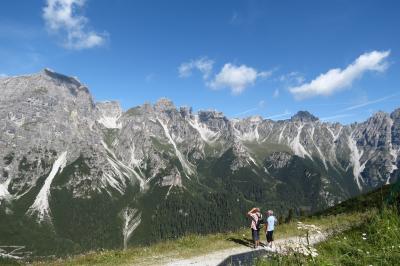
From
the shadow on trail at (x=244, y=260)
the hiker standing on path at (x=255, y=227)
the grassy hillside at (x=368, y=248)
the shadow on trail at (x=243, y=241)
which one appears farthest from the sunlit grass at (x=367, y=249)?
the shadow on trail at (x=243, y=241)

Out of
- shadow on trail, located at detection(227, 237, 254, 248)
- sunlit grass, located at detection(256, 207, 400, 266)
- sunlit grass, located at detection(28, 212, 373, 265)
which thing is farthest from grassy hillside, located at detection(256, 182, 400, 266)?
shadow on trail, located at detection(227, 237, 254, 248)

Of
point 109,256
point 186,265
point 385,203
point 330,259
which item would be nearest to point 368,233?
point 385,203

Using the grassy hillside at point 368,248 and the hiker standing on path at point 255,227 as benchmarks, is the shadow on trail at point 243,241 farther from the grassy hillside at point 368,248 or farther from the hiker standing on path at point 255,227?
the grassy hillside at point 368,248

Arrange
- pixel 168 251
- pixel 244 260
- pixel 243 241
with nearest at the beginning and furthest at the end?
pixel 244 260 < pixel 168 251 < pixel 243 241

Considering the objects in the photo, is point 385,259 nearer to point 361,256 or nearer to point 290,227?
point 361,256

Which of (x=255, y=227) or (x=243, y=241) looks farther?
(x=243, y=241)

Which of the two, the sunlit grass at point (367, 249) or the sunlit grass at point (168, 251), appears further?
the sunlit grass at point (168, 251)

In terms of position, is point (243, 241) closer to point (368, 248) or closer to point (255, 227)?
point (255, 227)

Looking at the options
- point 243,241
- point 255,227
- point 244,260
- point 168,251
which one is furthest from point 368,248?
point 243,241

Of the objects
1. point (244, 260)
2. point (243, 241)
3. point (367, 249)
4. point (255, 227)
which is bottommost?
point (243, 241)

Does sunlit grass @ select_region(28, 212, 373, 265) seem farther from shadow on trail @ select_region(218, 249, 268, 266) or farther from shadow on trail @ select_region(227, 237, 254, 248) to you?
shadow on trail @ select_region(218, 249, 268, 266)

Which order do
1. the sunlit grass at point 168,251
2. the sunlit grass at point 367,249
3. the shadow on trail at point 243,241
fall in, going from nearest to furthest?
the sunlit grass at point 367,249, the sunlit grass at point 168,251, the shadow on trail at point 243,241

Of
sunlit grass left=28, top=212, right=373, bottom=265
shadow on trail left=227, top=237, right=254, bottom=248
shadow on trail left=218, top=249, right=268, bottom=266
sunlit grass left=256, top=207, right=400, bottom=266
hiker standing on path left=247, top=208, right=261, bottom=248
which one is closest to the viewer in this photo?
sunlit grass left=256, top=207, right=400, bottom=266

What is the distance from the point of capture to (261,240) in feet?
100
